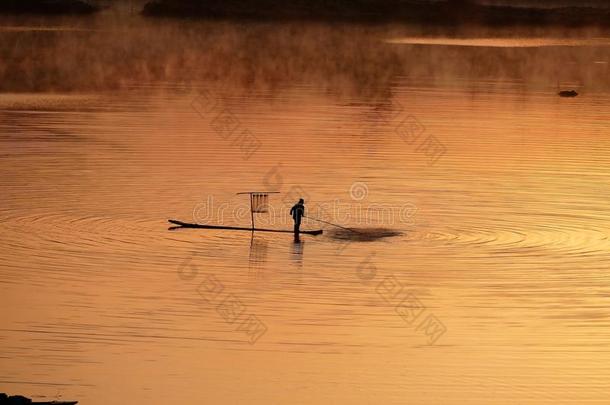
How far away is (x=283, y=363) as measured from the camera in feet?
55.6

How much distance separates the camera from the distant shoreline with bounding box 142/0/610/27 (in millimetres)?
105562

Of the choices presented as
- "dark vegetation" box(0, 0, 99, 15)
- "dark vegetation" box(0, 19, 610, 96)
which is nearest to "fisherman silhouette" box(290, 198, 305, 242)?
"dark vegetation" box(0, 19, 610, 96)

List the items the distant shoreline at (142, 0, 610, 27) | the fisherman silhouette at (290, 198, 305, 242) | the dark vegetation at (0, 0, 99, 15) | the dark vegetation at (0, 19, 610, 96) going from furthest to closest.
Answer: the distant shoreline at (142, 0, 610, 27)
the dark vegetation at (0, 0, 99, 15)
the dark vegetation at (0, 19, 610, 96)
the fisherman silhouette at (290, 198, 305, 242)

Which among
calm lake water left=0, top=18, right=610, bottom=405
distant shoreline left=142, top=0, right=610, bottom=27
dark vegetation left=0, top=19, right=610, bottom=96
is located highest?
calm lake water left=0, top=18, right=610, bottom=405

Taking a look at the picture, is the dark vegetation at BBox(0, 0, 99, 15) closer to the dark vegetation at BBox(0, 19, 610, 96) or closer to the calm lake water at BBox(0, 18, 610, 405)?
the dark vegetation at BBox(0, 19, 610, 96)

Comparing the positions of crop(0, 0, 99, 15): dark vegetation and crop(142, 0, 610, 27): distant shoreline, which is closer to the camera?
crop(0, 0, 99, 15): dark vegetation

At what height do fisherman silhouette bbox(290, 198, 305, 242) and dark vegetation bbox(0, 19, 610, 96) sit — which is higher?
fisherman silhouette bbox(290, 198, 305, 242)

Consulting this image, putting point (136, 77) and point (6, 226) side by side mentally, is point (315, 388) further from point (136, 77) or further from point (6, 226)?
point (136, 77)

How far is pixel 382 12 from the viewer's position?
113062 millimetres

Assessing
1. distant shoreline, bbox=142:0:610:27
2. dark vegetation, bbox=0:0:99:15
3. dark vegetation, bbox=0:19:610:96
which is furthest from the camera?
distant shoreline, bbox=142:0:610:27

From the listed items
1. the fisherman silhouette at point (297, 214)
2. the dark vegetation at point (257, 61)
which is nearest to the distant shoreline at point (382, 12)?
the dark vegetation at point (257, 61)

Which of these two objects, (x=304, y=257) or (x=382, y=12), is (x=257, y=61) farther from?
(x=382, y=12)

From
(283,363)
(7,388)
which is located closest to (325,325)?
(283,363)

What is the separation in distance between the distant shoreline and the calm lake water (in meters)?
61.9
